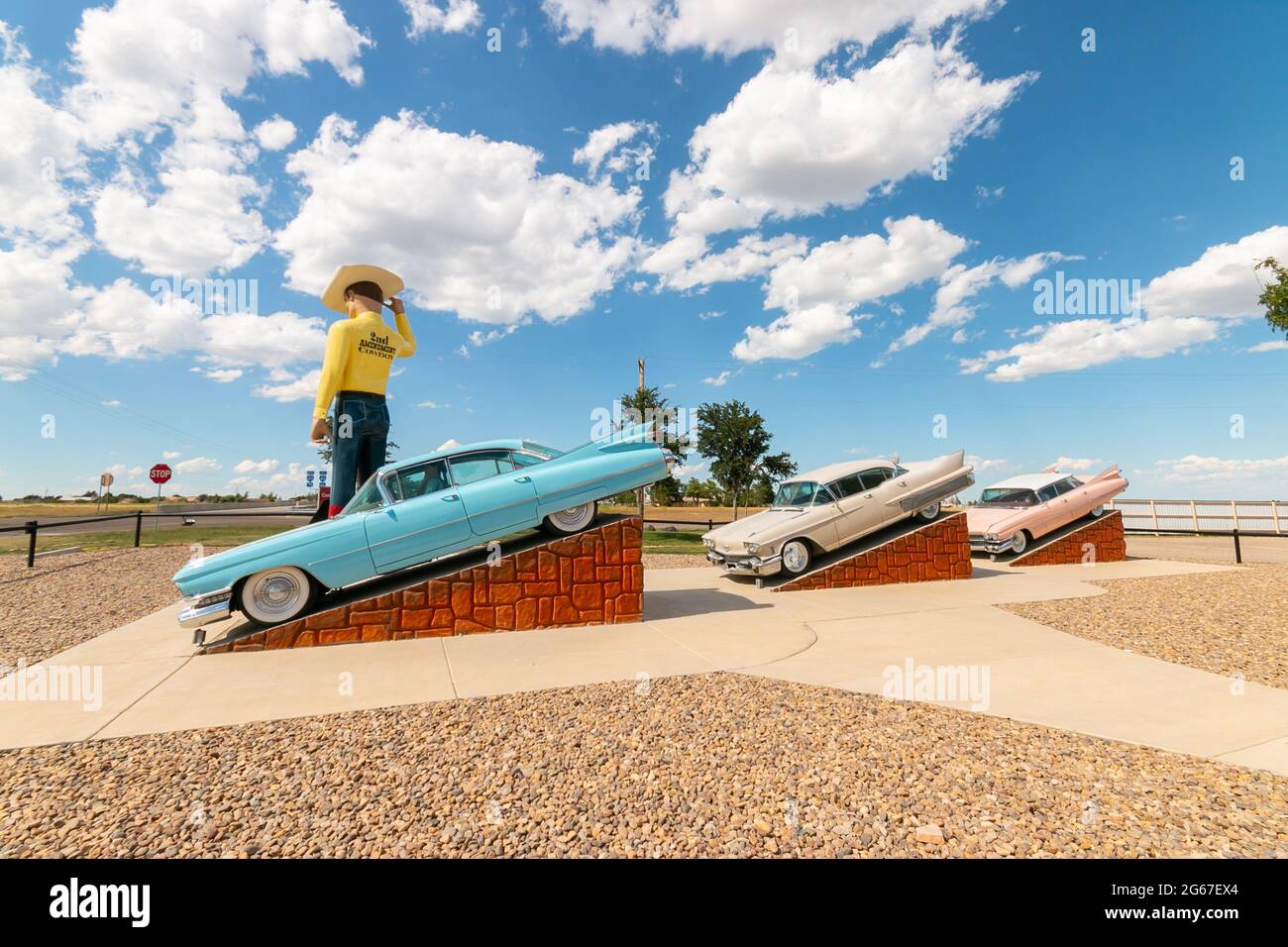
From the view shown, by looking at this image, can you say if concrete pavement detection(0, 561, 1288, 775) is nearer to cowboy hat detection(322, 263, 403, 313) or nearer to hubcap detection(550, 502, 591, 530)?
hubcap detection(550, 502, 591, 530)

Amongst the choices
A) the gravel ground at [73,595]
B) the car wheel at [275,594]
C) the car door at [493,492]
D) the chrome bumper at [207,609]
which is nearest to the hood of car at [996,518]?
the car door at [493,492]

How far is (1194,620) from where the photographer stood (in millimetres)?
7113

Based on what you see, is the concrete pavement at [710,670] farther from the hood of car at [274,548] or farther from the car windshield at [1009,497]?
the car windshield at [1009,497]

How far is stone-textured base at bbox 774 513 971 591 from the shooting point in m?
9.56

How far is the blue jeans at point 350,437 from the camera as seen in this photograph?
23.8ft

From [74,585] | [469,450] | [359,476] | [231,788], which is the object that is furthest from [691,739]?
[74,585]

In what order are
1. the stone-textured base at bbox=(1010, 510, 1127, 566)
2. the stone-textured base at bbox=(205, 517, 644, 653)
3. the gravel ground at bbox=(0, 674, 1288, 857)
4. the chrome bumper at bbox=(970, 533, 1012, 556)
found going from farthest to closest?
1. the stone-textured base at bbox=(1010, 510, 1127, 566)
2. the chrome bumper at bbox=(970, 533, 1012, 556)
3. the stone-textured base at bbox=(205, 517, 644, 653)
4. the gravel ground at bbox=(0, 674, 1288, 857)

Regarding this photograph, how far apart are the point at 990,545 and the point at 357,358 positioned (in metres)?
12.7

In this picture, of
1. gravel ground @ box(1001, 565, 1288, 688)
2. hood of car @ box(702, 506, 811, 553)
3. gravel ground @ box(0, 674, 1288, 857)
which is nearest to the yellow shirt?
gravel ground @ box(0, 674, 1288, 857)

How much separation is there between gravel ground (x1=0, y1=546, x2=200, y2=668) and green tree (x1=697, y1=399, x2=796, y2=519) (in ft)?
64.4

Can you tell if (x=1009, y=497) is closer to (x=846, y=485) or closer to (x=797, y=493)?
(x=846, y=485)
